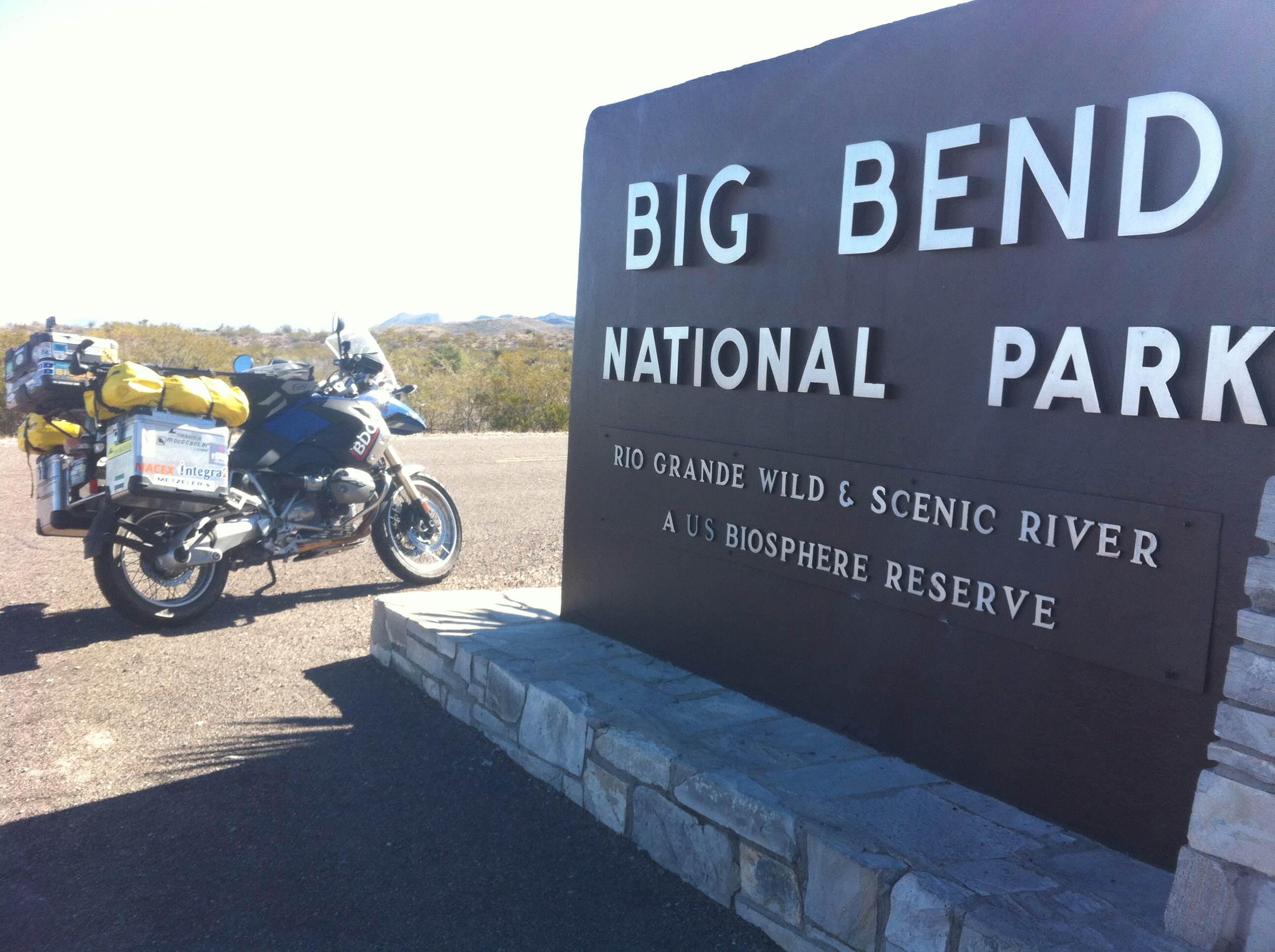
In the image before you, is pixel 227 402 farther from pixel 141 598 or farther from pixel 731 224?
pixel 731 224

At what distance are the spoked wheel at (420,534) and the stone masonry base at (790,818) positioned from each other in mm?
2060

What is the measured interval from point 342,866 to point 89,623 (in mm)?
3293

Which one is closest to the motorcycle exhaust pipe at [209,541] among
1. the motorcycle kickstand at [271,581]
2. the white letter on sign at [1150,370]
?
the motorcycle kickstand at [271,581]

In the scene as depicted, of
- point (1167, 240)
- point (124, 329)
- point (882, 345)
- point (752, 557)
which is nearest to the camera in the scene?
point (1167, 240)

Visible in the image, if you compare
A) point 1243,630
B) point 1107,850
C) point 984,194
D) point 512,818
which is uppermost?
point 984,194

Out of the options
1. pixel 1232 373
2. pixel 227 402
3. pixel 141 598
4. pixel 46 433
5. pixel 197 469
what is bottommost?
pixel 141 598

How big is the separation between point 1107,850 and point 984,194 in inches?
79.1

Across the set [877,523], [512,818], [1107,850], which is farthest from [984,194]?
[512,818]

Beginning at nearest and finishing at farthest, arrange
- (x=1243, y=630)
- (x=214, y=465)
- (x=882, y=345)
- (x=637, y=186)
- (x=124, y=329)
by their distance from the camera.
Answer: (x=1243, y=630) → (x=882, y=345) → (x=637, y=186) → (x=214, y=465) → (x=124, y=329)

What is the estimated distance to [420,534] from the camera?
23.6 feet

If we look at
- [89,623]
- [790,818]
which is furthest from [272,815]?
[89,623]

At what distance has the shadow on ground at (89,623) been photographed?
220 inches

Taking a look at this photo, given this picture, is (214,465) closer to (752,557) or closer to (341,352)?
(341,352)

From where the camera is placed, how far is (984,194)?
3.43 meters
